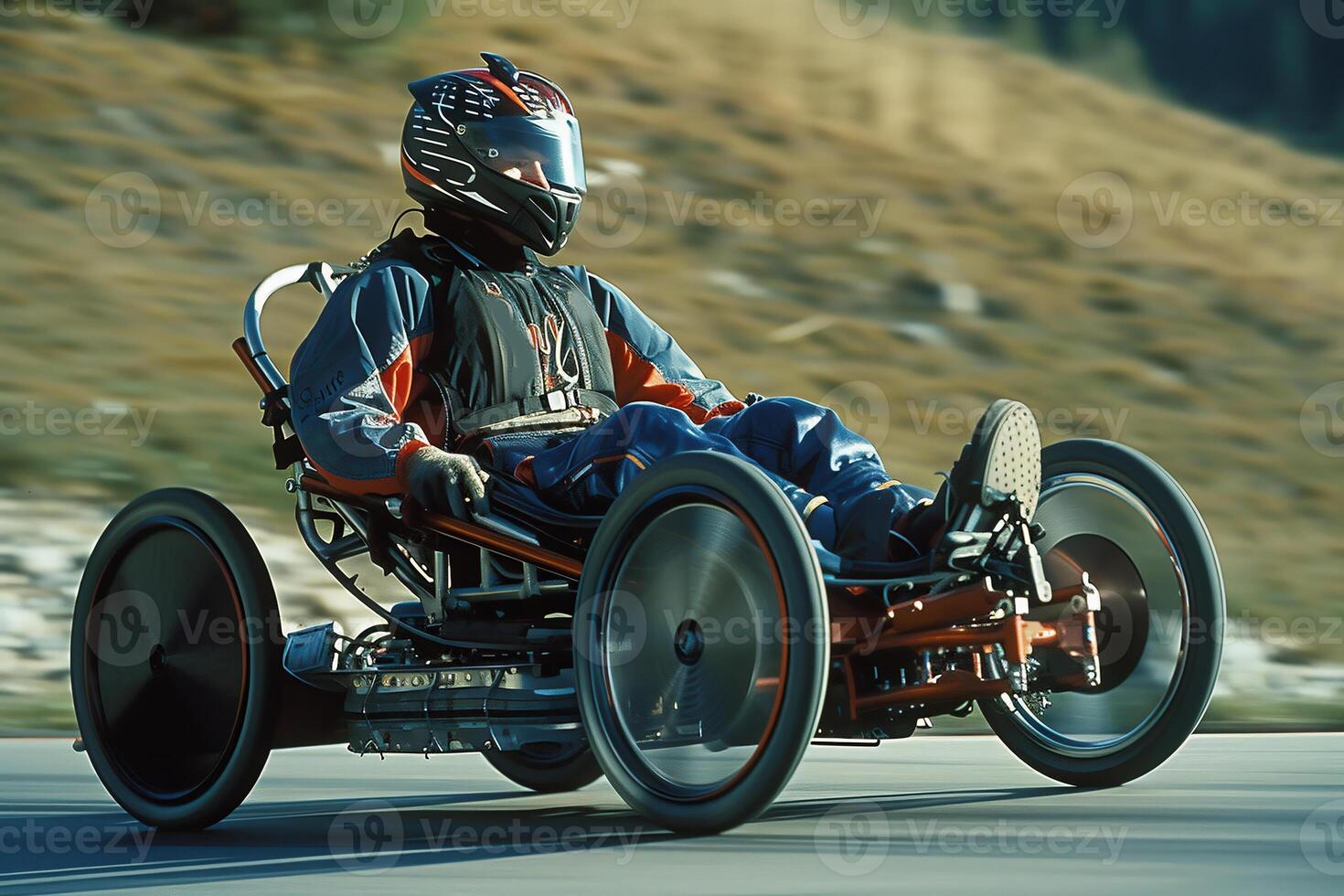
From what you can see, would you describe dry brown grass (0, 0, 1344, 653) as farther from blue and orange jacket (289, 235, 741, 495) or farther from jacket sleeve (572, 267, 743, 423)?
blue and orange jacket (289, 235, 741, 495)

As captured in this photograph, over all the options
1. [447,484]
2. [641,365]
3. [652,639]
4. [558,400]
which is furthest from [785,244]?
[652,639]

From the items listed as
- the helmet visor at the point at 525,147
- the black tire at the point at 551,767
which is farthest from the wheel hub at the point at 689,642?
the helmet visor at the point at 525,147

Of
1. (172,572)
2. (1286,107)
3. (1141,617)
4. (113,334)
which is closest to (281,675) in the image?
(172,572)

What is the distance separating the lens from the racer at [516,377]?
4.89 meters

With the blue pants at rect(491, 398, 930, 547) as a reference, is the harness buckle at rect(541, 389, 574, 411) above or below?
below

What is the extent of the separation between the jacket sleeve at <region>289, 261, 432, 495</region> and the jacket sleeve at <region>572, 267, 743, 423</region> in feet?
2.42

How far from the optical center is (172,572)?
551 cm

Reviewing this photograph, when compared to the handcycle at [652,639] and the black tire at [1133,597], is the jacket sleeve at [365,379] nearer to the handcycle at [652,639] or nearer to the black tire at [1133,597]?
the handcycle at [652,639]

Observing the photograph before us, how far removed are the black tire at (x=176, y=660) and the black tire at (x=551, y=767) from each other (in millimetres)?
979

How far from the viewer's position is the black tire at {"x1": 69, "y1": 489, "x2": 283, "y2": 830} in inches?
207

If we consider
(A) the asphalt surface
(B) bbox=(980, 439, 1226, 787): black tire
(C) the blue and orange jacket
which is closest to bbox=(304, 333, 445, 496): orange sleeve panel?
(C) the blue and orange jacket

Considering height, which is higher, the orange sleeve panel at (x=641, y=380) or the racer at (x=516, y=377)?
the racer at (x=516, y=377)

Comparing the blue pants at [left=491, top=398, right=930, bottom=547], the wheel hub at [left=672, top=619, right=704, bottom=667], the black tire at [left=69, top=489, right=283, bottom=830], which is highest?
the blue pants at [left=491, top=398, right=930, bottom=547]

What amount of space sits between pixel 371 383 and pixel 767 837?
165cm
